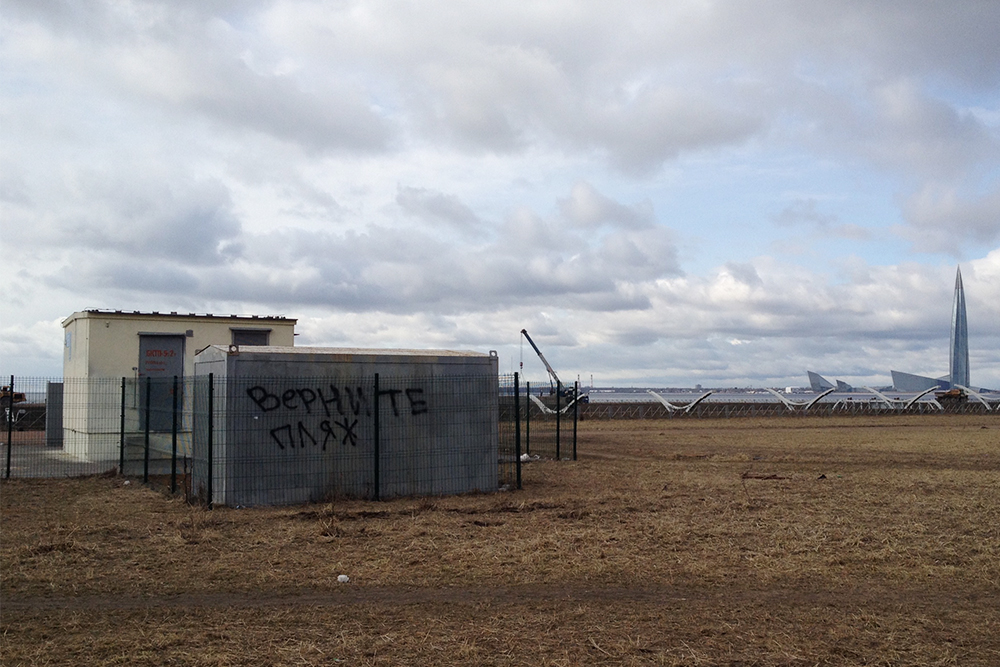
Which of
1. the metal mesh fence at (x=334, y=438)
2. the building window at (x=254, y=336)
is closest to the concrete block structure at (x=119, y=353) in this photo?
the building window at (x=254, y=336)

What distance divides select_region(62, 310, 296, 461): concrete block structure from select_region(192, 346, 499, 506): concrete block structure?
24.3ft

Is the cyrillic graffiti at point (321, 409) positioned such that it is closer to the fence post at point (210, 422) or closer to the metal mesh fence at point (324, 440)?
the metal mesh fence at point (324, 440)

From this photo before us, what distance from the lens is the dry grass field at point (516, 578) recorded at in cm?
630

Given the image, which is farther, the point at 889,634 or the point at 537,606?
the point at 537,606

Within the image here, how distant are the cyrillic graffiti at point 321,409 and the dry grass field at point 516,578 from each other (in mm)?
1109

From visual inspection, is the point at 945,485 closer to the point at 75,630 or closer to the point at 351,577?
the point at 351,577

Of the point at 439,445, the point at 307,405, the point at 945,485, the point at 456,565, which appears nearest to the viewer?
the point at 456,565

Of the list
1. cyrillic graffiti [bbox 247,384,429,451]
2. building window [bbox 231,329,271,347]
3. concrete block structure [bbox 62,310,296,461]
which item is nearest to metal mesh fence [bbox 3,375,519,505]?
cyrillic graffiti [bbox 247,384,429,451]

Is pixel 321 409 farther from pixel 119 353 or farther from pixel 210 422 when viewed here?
pixel 119 353

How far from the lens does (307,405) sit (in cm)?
1345

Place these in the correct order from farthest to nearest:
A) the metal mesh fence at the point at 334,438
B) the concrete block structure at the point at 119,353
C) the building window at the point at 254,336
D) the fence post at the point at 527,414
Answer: the building window at the point at 254,336, the concrete block structure at the point at 119,353, the fence post at the point at 527,414, the metal mesh fence at the point at 334,438

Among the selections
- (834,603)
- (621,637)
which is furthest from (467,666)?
(834,603)

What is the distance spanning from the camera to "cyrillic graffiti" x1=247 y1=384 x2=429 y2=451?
43.3ft

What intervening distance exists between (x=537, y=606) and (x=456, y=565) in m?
1.74
